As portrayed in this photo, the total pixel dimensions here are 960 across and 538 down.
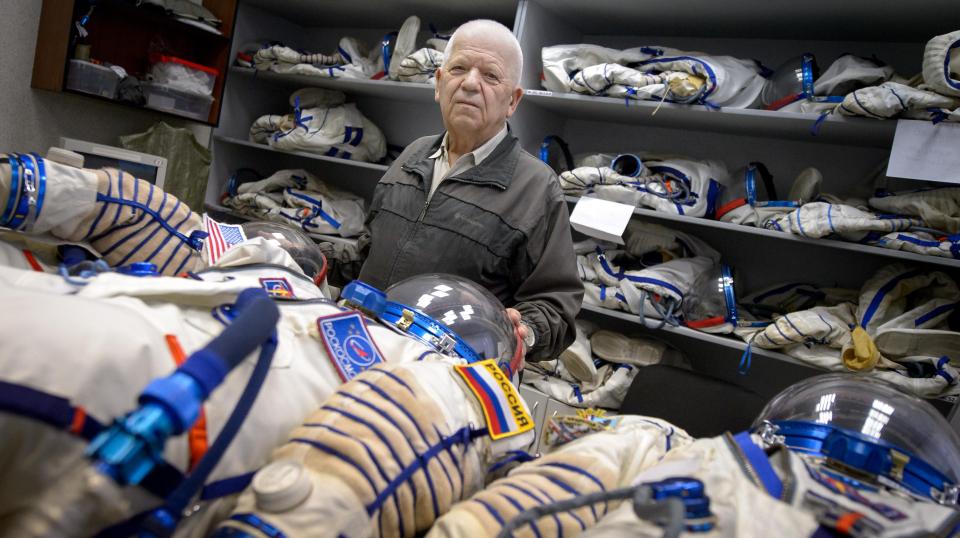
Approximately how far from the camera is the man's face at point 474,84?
1.64 m

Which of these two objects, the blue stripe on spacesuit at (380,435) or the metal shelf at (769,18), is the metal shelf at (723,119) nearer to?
the metal shelf at (769,18)

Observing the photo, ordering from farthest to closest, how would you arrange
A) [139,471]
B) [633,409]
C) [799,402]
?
[633,409] → [799,402] → [139,471]

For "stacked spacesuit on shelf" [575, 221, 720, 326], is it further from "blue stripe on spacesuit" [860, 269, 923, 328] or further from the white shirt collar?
the white shirt collar

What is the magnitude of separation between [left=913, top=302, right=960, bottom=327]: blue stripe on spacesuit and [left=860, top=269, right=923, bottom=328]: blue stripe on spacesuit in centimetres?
12

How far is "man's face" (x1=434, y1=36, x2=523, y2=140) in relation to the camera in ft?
5.40

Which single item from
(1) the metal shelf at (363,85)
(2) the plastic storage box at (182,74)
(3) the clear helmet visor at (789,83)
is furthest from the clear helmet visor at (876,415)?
(2) the plastic storage box at (182,74)

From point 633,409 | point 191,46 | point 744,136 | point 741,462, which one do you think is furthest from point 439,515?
point 191,46

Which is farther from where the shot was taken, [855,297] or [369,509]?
[855,297]

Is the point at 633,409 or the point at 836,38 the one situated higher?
the point at 836,38

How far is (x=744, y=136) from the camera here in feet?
8.96

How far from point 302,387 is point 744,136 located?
262 centimetres

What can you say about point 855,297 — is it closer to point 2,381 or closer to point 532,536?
point 532,536

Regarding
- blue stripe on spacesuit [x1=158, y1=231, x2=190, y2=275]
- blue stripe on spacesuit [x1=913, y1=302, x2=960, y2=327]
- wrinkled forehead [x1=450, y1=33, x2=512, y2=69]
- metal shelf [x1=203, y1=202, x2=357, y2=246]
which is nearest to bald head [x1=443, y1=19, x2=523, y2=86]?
wrinkled forehead [x1=450, y1=33, x2=512, y2=69]

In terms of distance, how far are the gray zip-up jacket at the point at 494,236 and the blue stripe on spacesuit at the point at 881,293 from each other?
1.15m
